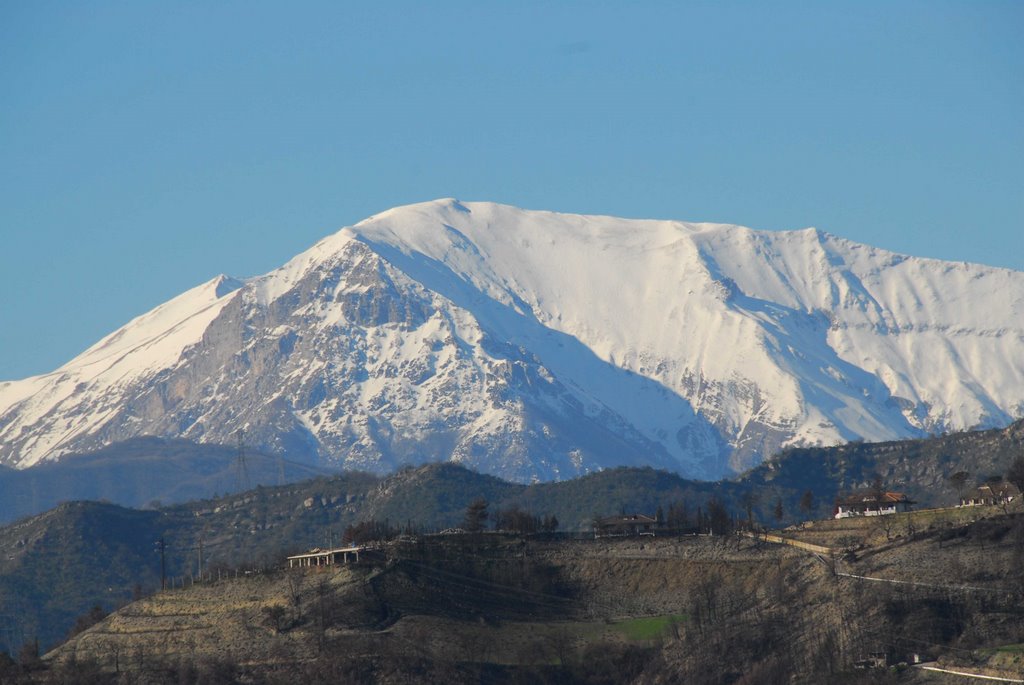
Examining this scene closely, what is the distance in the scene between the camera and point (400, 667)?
191250 mm

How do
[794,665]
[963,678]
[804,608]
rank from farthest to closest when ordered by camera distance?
[804,608] → [794,665] → [963,678]

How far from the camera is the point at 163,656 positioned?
653 ft

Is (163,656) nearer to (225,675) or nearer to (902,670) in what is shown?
(225,675)

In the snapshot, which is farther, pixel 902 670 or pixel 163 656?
Result: pixel 163 656

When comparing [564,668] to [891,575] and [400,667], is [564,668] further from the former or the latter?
[891,575]

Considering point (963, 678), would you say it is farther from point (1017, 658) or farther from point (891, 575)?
point (891, 575)

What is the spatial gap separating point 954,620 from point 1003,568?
9.74 m

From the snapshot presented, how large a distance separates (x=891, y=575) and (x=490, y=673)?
35043mm

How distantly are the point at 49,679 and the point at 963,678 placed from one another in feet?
246

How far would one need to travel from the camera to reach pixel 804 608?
198 metres

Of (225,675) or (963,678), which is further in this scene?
(225,675)

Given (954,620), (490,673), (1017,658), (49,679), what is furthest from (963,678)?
(49,679)

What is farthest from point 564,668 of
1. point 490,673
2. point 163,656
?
point 163,656

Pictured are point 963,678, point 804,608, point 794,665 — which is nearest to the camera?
point 963,678
